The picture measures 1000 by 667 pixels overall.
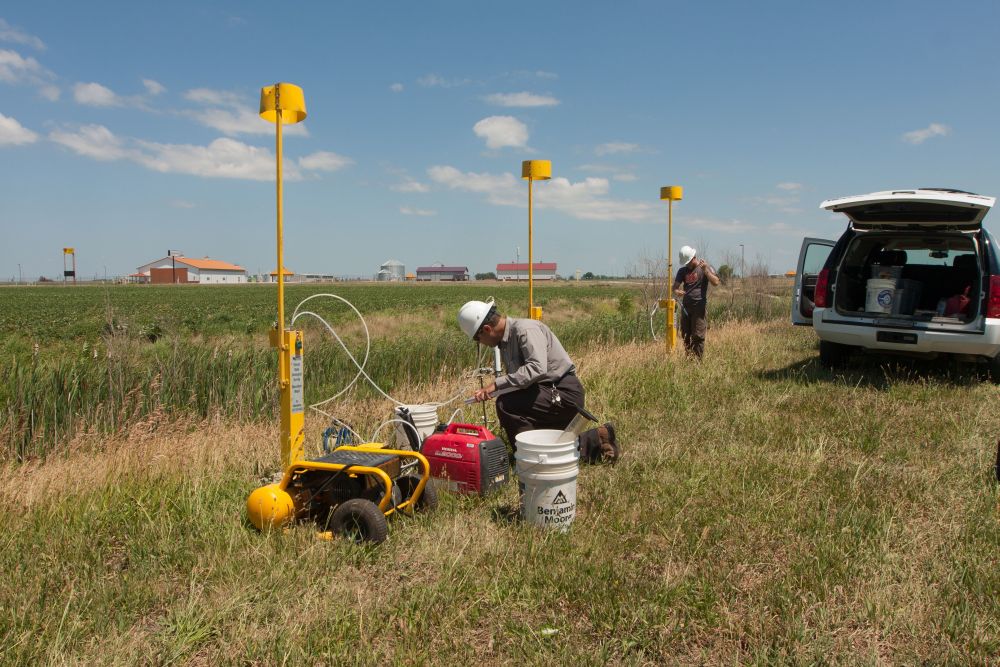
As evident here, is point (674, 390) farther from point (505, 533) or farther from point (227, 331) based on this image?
point (227, 331)

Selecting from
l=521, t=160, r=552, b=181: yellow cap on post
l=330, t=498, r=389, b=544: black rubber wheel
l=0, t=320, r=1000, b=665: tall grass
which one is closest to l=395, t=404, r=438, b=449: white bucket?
l=0, t=320, r=1000, b=665: tall grass

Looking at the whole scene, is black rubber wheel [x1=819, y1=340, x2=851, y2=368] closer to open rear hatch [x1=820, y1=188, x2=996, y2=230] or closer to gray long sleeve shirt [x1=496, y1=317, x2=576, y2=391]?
open rear hatch [x1=820, y1=188, x2=996, y2=230]

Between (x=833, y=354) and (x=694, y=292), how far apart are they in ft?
6.49

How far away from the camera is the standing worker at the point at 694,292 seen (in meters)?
9.77

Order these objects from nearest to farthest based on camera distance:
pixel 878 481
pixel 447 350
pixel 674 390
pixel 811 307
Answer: pixel 878 481, pixel 674 390, pixel 811 307, pixel 447 350

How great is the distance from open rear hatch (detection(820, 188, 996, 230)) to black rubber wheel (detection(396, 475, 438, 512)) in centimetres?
569

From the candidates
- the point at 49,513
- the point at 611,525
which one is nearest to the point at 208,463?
the point at 49,513

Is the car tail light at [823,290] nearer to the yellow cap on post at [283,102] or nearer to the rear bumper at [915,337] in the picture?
the rear bumper at [915,337]

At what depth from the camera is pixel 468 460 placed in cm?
439

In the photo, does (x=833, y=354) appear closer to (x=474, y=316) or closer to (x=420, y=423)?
(x=474, y=316)

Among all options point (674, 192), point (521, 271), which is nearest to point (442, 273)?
point (521, 271)

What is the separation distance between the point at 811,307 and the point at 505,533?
646 centimetres

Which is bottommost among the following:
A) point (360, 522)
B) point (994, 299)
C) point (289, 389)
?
point (360, 522)

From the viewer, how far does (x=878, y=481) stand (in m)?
4.46
